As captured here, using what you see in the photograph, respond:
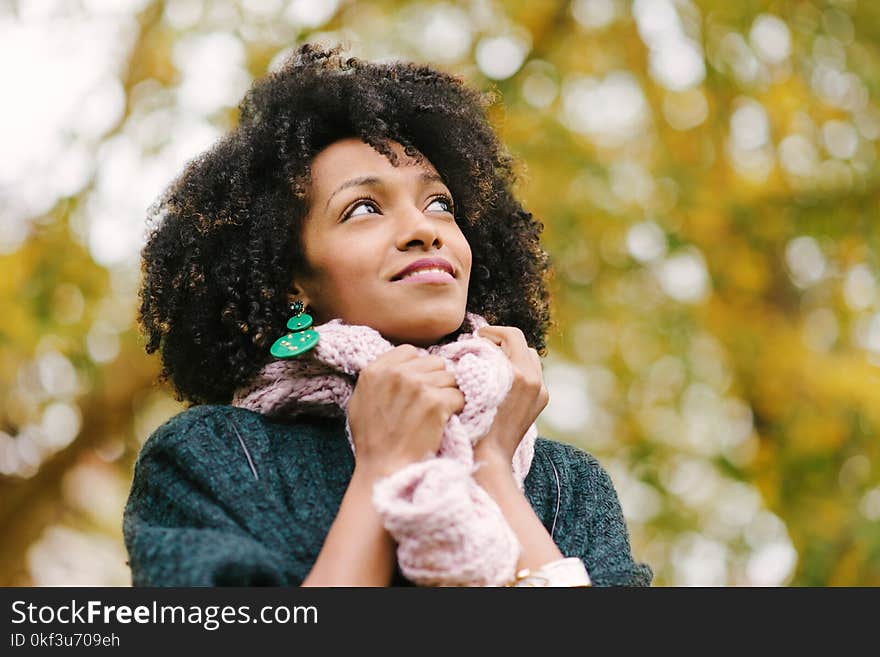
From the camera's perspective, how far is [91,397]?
476cm

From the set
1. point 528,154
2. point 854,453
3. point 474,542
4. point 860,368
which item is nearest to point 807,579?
point 854,453

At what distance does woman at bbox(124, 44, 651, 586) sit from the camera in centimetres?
167

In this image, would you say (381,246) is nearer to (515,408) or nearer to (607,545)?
(515,408)

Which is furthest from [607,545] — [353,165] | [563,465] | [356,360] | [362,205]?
[353,165]

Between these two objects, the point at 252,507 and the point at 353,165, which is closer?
the point at 252,507

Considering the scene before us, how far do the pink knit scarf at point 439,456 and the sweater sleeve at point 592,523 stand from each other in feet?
0.48

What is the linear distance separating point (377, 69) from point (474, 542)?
1314 mm

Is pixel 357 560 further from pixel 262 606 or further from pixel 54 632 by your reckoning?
pixel 54 632

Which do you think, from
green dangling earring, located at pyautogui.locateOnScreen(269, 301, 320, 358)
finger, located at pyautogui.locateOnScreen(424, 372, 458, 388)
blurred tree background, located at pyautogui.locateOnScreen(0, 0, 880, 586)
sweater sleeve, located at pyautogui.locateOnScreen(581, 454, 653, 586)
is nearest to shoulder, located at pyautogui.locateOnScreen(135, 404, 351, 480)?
green dangling earring, located at pyautogui.locateOnScreen(269, 301, 320, 358)

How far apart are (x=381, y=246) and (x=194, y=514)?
66 centimetres

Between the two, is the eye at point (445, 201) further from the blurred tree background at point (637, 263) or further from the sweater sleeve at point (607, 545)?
the blurred tree background at point (637, 263)

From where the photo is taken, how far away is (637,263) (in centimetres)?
576

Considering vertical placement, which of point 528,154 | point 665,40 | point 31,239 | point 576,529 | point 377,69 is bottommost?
point 576,529

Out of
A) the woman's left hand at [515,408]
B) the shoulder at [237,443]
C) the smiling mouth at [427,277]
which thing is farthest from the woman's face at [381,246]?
the shoulder at [237,443]
